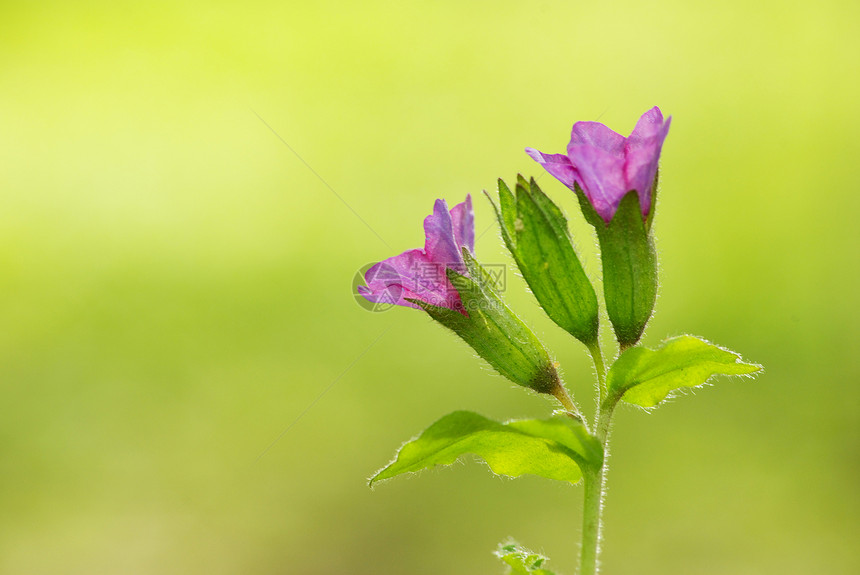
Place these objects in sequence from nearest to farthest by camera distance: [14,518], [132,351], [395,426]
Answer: [14,518] → [395,426] → [132,351]

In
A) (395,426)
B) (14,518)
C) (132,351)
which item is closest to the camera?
(14,518)

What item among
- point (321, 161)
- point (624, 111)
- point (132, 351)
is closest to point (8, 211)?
point (132, 351)

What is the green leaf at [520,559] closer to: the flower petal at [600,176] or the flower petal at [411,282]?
the flower petal at [411,282]

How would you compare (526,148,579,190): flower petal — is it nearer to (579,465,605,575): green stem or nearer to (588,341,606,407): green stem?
(588,341,606,407): green stem

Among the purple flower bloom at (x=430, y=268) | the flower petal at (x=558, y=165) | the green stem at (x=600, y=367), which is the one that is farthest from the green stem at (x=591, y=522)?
the flower petal at (x=558, y=165)

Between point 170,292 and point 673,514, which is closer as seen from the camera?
point 673,514

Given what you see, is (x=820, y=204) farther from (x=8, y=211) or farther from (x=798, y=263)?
(x=8, y=211)
